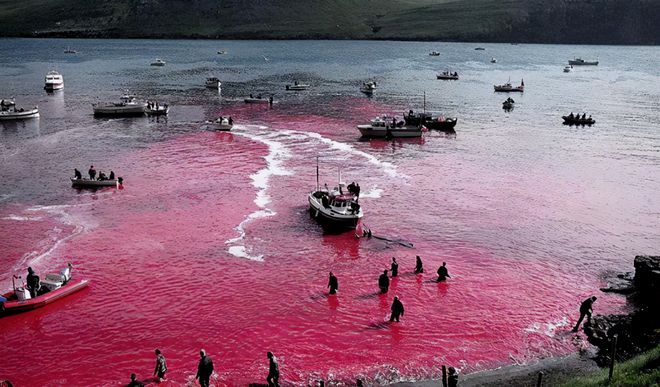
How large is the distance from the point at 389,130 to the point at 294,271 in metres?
53.8

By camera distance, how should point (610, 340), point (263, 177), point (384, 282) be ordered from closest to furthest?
point (610, 340) → point (384, 282) → point (263, 177)

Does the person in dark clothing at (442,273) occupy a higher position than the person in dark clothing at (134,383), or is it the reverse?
the person in dark clothing at (442,273)

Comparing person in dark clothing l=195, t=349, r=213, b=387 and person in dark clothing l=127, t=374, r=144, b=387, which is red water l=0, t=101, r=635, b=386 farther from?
person in dark clothing l=127, t=374, r=144, b=387

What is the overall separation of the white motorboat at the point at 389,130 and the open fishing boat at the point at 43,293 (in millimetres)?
60162

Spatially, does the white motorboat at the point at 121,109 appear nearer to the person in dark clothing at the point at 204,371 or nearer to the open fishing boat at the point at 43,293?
the open fishing boat at the point at 43,293

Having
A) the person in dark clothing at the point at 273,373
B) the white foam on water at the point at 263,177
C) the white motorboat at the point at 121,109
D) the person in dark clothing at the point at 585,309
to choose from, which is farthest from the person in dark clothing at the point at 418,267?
the white motorboat at the point at 121,109

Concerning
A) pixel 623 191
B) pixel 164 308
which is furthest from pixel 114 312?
pixel 623 191

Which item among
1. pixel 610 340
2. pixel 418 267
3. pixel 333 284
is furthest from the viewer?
pixel 418 267

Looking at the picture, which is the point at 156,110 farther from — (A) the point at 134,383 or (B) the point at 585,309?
(B) the point at 585,309

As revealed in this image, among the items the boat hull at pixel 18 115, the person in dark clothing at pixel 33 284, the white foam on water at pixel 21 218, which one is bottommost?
the person in dark clothing at pixel 33 284

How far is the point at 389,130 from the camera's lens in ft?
318

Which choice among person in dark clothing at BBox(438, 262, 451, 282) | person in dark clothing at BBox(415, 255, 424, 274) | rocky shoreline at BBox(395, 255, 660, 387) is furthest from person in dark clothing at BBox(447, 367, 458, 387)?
person in dark clothing at BBox(415, 255, 424, 274)

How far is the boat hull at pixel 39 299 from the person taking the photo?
39562 mm

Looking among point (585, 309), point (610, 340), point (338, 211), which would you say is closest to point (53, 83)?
point (338, 211)
